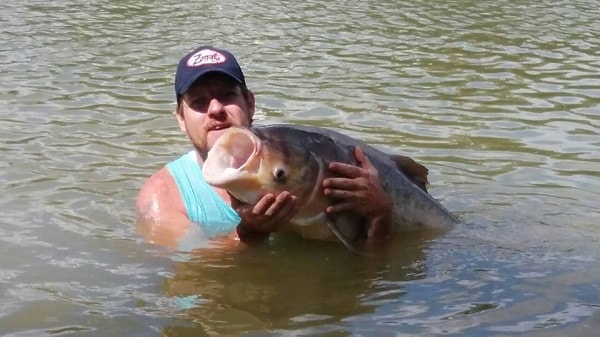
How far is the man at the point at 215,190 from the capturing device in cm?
482

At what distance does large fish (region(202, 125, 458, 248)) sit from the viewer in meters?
4.35

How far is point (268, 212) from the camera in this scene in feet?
15.1

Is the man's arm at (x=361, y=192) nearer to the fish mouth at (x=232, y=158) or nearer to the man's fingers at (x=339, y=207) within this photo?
the man's fingers at (x=339, y=207)

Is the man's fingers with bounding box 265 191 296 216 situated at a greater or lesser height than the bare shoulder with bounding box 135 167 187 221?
greater

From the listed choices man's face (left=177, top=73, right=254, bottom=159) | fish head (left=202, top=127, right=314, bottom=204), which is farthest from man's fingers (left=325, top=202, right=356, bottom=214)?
man's face (left=177, top=73, right=254, bottom=159)

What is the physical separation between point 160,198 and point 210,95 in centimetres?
82

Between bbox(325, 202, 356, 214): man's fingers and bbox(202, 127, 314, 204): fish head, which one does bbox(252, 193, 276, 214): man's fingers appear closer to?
bbox(202, 127, 314, 204): fish head

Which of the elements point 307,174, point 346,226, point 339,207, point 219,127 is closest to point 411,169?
point 346,226

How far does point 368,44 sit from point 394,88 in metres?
3.46

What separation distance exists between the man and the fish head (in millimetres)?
74

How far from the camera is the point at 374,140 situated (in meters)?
8.60

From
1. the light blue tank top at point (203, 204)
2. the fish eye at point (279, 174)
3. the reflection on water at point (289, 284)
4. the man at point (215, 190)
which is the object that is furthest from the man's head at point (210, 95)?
the fish eye at point (279, 174)

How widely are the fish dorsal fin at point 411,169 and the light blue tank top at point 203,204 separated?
3.12 ft

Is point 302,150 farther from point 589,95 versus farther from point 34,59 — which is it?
point 34,59
